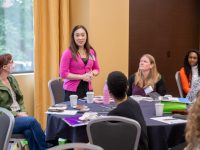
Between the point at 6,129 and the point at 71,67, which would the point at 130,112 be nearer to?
the point at 6,129

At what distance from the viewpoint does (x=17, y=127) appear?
356cm

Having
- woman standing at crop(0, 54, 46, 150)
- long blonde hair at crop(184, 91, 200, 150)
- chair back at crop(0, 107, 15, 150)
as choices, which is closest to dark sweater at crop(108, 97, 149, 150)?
chair back at crop(0, 107, 15, 150)

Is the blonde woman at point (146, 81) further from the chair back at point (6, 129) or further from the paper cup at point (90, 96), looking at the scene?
the chair back at point (6, 129)

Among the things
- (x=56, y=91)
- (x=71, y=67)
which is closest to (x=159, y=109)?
(x=71, y=67)

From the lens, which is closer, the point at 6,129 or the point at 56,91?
the point at 6,129

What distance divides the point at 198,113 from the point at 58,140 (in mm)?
1984

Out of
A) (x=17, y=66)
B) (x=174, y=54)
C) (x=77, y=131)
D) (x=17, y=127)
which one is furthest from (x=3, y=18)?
(x=174, y=54)

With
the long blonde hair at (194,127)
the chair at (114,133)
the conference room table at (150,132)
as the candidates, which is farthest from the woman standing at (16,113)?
the long blonde hair at (194,127)

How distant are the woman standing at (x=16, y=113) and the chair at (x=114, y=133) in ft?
3.93

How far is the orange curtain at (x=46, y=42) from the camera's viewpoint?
5.07m

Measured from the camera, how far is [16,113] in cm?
370

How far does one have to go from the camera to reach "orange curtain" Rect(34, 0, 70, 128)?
507 cm

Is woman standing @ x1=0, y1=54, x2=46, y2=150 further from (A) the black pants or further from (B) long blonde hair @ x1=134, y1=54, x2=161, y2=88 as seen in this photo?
(B) long blonde hair @ x1=134, y1=54, x2=161, y2=88

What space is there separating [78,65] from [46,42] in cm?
110
